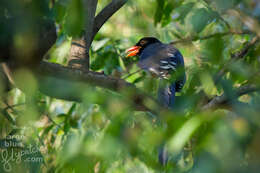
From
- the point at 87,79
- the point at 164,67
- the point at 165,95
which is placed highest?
the point at 87,79

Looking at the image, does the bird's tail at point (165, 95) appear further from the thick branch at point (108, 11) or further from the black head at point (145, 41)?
the black head at point (145, 41)

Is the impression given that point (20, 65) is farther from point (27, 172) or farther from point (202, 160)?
point (27, 172)

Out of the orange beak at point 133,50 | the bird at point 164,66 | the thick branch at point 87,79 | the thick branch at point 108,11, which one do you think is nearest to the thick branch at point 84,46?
the thick branch at point 108,11

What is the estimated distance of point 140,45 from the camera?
475cm

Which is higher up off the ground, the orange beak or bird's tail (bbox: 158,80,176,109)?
bird's tail (bbox: 158,80,176,109)

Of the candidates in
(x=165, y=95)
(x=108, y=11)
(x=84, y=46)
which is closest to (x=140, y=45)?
(x=165, y=95)

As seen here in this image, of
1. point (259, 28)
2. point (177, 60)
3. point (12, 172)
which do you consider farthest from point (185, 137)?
point (177, 60)

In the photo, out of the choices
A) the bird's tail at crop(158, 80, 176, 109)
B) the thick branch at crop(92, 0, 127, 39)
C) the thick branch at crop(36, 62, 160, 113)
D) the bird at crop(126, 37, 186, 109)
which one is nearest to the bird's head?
the bird at crop(126, 37, 186, 109)

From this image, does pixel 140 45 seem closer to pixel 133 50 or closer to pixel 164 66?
pixel 133 50

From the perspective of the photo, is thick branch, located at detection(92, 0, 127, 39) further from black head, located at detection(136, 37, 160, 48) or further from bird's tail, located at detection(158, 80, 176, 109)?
black head, located at detection(136, 37, 160, 48)

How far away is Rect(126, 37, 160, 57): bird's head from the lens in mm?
4617

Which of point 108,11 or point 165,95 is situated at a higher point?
point 108,11

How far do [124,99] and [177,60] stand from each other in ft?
8.03

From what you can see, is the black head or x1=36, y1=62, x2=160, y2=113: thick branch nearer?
x1=36, y1=62, x2=160, y2=113: thick branch
